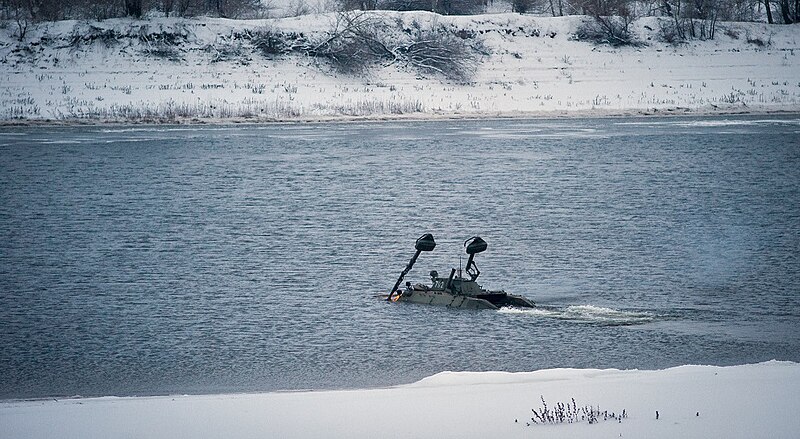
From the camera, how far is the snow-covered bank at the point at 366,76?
66.1 m

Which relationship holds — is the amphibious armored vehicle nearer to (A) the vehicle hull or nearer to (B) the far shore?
(A) the vehicle hull

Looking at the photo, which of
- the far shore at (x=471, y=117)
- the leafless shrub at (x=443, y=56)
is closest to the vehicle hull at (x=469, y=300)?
the far shore at (x=471, y=117)

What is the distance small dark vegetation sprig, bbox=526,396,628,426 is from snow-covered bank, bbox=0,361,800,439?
7 cm

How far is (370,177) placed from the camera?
1916 inches

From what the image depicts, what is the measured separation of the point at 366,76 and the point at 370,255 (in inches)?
1662

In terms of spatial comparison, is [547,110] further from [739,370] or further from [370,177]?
[739,370]

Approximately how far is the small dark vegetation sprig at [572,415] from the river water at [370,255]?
445cm

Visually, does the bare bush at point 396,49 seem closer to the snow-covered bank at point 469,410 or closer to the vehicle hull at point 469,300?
the vehicle hull at point 469,300

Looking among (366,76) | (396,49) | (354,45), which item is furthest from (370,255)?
(396,49)

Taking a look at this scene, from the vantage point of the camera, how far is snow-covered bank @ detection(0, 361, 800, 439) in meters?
14.0

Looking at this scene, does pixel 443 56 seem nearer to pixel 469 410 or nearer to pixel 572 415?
pixel 469 410

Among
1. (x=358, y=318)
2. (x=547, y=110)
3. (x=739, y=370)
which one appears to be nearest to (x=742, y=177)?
(x=547, y=110)

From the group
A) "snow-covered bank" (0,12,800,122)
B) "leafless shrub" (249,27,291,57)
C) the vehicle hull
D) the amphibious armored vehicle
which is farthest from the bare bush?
the vehicle hull

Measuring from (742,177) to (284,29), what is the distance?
121ft
